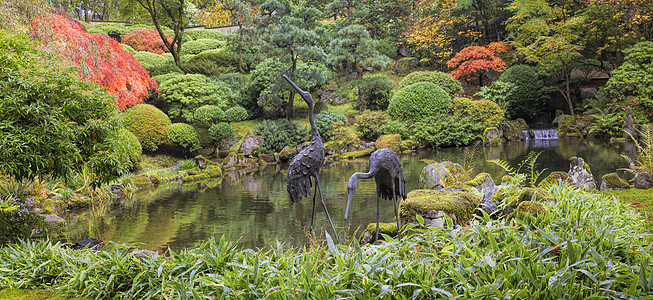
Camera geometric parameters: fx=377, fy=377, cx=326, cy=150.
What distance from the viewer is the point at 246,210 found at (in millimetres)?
6711

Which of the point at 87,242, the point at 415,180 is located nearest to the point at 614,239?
the point at 87,242

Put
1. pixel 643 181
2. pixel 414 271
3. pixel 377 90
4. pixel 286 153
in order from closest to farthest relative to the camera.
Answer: pixel 414 271, pixel 643 181, pixel 286 153, pixel 377 90

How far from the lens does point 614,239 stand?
2307mm

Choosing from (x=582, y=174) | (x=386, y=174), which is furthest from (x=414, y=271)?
(x=582, y=174)

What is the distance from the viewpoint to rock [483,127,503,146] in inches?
562

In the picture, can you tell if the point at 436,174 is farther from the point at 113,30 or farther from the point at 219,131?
the point at 113,30

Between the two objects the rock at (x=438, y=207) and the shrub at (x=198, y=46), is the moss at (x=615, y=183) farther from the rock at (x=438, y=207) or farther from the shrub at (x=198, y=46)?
the shrub at (x=198, y=46)

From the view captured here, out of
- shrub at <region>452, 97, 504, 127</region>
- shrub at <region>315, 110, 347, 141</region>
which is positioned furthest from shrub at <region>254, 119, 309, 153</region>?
shrub at <region>452, 97, 504, 127</region>

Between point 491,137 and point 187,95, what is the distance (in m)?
11.8

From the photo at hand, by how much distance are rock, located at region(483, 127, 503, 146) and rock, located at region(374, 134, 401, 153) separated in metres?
3.39

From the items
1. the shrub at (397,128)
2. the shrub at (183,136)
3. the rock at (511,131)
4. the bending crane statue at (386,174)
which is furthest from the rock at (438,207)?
the rock at (511,131)

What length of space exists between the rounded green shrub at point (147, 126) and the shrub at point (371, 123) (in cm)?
715

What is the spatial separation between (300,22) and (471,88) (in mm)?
8963

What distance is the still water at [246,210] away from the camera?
5227 millimetres
